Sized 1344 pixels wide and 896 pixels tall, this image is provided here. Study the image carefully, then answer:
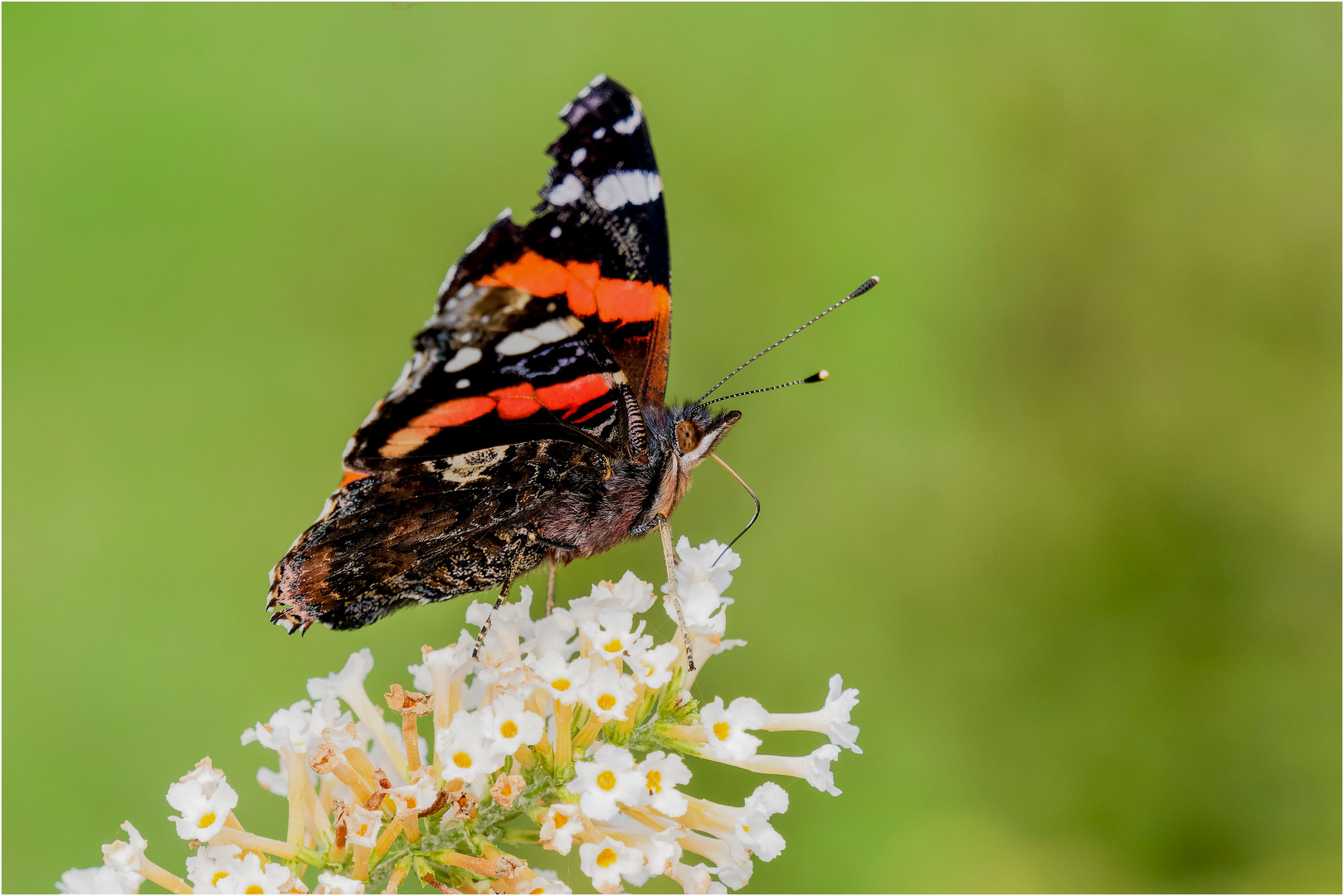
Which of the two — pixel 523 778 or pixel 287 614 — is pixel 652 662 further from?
pixel 287 614

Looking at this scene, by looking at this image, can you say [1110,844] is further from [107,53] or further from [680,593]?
[107,53]

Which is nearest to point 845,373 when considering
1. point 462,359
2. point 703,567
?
point 703,567

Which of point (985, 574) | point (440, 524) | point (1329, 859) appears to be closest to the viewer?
point (440, 524)

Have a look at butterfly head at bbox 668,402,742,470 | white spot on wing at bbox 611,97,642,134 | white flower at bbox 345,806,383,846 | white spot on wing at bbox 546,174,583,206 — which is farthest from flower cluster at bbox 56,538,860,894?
white spot on wing at bbox 611,97,642,134

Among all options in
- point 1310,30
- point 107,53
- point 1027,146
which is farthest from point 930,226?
point 107,53

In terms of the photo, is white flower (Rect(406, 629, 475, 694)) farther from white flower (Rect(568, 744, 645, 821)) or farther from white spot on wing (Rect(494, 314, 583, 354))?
white spot on wing (Rect(494, 314, 583, 354))

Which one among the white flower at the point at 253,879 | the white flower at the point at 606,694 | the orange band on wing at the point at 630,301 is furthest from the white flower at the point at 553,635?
the orange band on wing at the point at 630,301
